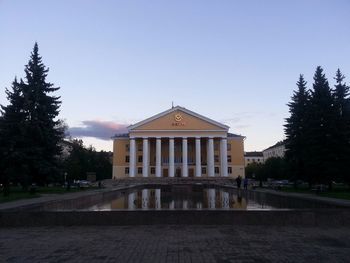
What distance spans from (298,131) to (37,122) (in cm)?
2282

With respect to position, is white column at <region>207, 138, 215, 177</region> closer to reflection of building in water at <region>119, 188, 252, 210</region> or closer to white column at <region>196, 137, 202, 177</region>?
white column at <region>196, 137, 202, 177</region>

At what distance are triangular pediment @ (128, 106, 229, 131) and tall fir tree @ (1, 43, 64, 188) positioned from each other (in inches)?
1507

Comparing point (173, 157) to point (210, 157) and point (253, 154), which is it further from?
point (253, 154)

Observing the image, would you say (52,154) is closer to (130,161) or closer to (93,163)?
(130,161)

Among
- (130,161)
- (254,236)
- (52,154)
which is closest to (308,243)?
(254,236)

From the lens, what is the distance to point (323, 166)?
2852 centimetres

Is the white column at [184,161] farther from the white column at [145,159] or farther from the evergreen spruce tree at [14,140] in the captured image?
the evergreen spruce tree at [14,140]

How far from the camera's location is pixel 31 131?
2816 cm

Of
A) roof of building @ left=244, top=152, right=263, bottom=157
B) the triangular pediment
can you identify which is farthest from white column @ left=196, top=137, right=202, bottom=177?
roof of building @ left=244, top=152, right=263, bottom=157

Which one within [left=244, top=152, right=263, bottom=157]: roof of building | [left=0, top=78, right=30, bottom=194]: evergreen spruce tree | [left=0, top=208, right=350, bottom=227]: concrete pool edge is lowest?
[left=0, top=208, right=350, bottom=227]: concrete pool edge

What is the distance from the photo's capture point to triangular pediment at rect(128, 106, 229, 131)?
225ft

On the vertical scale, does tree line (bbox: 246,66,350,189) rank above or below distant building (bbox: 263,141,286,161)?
below

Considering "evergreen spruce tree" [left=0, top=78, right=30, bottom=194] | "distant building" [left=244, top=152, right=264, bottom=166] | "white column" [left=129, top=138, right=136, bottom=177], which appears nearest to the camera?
"evergreen spruce tree" [left=0, top=78, right=30, bottom=194]

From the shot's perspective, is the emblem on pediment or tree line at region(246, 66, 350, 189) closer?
tree line at region(246, 66, 350, 189)
